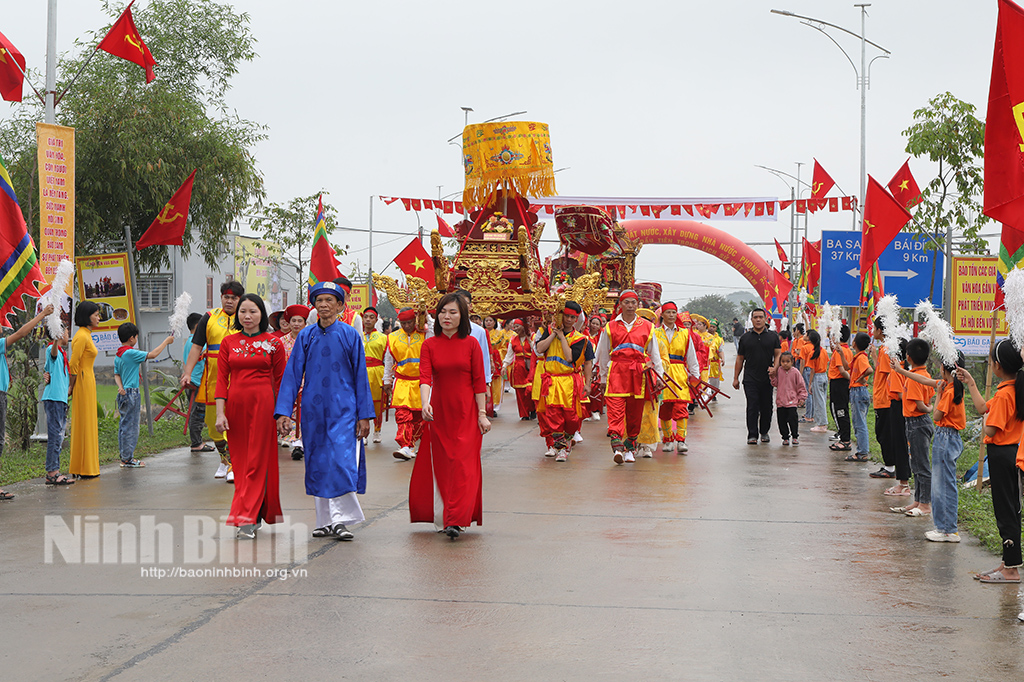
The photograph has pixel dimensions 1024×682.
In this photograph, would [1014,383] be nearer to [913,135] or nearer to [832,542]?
[832,542]

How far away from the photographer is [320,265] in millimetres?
14094

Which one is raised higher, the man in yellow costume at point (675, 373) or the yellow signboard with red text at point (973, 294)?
the yellow signboard with red text at point (973, 294)

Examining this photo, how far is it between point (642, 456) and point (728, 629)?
7408mm

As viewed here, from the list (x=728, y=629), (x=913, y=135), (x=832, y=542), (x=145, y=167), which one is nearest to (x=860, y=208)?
(x=913, y=135)

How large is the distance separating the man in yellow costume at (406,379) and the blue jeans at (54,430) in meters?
3.63

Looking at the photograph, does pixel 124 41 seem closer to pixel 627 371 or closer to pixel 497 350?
pixel 627 371

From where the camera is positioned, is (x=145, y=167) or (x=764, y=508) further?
(x=145, y=167)

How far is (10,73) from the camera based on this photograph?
510 inches

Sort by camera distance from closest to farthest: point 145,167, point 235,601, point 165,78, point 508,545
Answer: point 235,601
point 508,545
point 145,167
point 165,78

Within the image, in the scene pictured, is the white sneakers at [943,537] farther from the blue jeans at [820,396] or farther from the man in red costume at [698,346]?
the blue jeans at [820,396]

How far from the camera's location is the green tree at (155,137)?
20.0m

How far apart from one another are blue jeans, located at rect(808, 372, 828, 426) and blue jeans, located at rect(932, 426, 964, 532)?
9.22 metres

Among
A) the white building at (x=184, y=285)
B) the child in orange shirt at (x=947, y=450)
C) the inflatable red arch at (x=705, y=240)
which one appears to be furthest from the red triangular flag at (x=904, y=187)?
the white building at (x=184, y=285)

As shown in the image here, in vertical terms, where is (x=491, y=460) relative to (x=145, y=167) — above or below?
below
